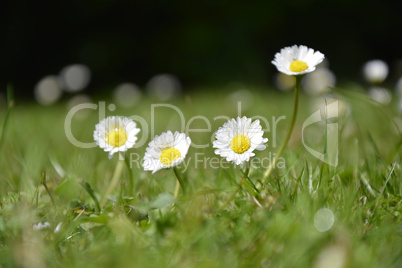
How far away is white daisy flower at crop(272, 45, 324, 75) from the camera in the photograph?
1.15m

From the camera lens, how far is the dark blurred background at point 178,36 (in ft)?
14.5

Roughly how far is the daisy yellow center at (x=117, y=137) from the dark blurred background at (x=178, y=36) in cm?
315

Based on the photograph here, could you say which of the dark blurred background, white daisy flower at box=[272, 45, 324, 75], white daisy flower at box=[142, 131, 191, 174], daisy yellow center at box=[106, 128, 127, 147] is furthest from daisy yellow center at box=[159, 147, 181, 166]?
the dark blurred background

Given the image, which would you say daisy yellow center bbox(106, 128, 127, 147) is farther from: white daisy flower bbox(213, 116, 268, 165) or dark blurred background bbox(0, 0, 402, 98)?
dark blurred background bbox(0, 0, 402, 98)

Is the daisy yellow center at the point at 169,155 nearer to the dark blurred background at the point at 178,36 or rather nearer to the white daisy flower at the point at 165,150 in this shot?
the white daisy flower at the point at 165,150

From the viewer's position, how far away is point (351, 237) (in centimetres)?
94

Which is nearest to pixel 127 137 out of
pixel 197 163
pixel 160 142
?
pixel 160 142

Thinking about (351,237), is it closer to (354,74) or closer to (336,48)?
(354,74)

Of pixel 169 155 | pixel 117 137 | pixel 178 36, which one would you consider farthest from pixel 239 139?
pixel 178 36

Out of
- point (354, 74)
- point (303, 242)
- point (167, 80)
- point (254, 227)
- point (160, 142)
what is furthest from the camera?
point (354, 74)

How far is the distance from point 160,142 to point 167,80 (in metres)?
2.96

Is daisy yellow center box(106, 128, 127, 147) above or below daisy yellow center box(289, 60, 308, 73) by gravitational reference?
below

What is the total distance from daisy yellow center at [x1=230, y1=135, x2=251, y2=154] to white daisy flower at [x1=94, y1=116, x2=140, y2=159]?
254 mm

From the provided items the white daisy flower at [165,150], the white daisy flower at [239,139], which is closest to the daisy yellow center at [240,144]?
the white daisy flower at [239,139]
